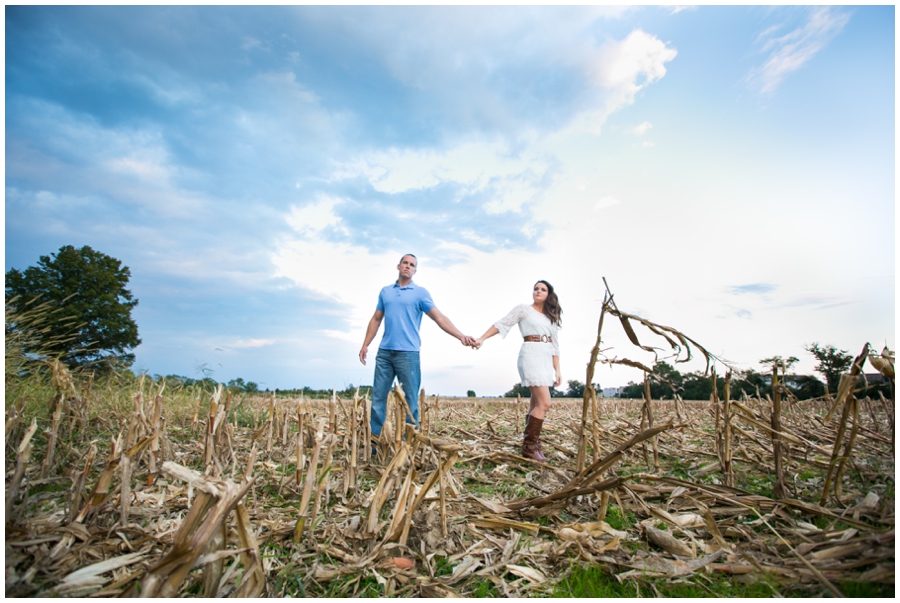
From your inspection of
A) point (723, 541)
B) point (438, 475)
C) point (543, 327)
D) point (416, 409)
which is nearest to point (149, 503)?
point (438, 475)

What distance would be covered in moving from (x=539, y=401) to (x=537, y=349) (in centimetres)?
60

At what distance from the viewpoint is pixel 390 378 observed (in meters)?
6.40

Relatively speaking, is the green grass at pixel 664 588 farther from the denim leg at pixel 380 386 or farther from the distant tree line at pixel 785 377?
the denim leg at pixel 380 386

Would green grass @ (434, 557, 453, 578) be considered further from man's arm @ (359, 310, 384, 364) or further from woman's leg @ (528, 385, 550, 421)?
man's arm @ (359, 310, 384, 364)

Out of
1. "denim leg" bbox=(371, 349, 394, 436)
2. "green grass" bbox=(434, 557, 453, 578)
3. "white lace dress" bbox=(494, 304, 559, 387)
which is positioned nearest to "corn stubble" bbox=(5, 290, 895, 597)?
"green grass" bbox=(434, 557, 453, 578)

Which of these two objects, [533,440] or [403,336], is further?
[403,336]

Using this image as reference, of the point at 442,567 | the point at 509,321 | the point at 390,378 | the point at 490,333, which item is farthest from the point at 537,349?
the point at 442,567

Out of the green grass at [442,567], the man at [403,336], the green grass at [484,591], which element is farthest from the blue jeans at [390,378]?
the green grass at [484,591]

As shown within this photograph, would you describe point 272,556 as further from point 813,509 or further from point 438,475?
point 813,509

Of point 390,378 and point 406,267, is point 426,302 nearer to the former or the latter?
point 406,267

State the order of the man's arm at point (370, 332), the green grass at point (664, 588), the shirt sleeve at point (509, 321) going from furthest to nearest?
the man's arm at point (370, 332)
the shirt sleeve at point (509, 321)
the green grass at point (664, 588)

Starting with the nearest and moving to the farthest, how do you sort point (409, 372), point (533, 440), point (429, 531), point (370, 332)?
point (429, 531) < point (533, 440) < point (409, 372) < point (370, 332)

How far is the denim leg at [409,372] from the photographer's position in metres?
6.17

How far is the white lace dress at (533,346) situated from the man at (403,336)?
2.56ft
